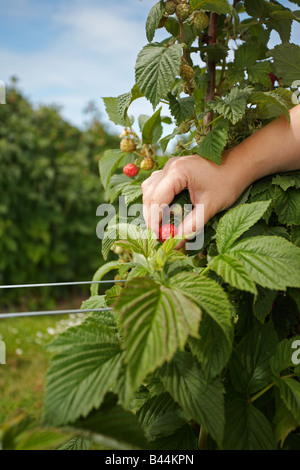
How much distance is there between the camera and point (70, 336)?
66cm

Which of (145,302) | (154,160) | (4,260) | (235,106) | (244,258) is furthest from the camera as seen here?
(4,260)

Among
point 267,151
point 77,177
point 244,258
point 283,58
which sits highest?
point 77,177

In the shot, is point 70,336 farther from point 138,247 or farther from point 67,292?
point 67,292

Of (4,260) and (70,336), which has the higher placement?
(4,260)

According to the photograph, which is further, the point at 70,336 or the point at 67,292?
the point at 67,292

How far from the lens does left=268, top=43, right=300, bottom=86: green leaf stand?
1.00 meters

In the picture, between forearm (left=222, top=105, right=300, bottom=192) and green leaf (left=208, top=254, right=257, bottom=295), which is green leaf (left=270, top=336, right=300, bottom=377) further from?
forearm (left=222, top=105, right=300, bottom=192)

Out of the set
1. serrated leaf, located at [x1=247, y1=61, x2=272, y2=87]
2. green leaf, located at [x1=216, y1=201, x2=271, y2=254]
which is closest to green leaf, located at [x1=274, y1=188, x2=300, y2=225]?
green leaf, located at [x1=216, y1=201, x2=271, y2=254]

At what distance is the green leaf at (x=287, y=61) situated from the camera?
1005 millimetres

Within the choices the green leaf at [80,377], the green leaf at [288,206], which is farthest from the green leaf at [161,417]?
the green leaf at [288,206]

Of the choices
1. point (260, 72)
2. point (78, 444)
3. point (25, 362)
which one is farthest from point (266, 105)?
point (25, 362)

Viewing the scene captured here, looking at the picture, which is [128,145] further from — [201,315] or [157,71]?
[201,315]
